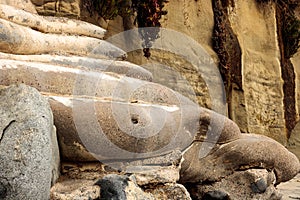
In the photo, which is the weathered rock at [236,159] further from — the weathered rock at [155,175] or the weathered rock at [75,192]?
the weathered rock at [75,192]

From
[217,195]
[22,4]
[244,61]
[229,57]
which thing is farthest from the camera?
[244,61]

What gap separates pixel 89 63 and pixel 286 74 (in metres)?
6.42

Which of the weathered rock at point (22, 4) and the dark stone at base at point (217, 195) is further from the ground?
the weathered rock at point (22, 4)

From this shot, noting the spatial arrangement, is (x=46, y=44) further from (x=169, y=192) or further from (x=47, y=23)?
(x=169, y=192)

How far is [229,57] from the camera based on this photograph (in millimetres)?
7215

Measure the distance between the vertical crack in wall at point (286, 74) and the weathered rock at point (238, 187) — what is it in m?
5.35

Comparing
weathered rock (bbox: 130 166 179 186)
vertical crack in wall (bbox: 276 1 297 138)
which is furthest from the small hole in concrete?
vertical crack in wall (bbox: 276 1 297 138)

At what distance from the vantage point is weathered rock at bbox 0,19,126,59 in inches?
100

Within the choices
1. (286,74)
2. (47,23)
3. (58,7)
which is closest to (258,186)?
(47,23)

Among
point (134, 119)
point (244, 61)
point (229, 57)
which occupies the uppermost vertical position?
point (134, 119)

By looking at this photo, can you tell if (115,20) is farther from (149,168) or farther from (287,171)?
(149,168)

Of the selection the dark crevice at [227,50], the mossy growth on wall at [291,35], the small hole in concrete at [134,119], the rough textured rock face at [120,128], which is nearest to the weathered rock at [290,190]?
the rough textured rock face at [120,128]

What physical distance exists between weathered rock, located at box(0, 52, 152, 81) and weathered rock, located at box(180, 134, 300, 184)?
607 millimetres

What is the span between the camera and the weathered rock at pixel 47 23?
2.78 metres
